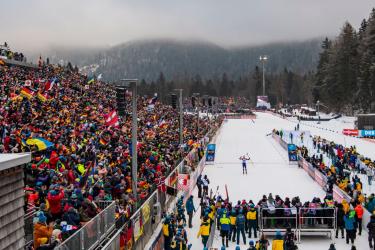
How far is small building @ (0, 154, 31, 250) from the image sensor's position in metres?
7.13

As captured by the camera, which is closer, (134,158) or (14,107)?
(134,158)

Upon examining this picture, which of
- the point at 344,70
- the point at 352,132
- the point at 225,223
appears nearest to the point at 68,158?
the point at 225,223

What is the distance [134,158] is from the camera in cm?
1662

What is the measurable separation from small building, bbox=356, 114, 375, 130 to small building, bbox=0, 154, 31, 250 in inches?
2234

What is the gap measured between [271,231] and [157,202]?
462cm

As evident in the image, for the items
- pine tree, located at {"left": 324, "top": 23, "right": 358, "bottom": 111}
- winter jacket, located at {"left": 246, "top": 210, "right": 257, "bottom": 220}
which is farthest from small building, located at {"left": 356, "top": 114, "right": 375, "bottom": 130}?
winter jacket, located at {"left": 246, "top": 210, "right": 257, "bottom": 220}

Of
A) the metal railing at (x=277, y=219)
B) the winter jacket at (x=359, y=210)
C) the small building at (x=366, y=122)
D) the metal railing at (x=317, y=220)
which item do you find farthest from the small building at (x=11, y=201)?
the small building at (x=366, y=122)

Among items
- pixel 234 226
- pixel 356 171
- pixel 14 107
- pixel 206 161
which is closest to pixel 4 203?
pixel 234 226

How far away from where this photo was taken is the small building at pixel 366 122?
5856cm

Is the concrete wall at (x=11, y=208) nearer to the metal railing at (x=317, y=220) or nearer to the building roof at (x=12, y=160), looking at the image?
the building roof at (x=12, y=160)

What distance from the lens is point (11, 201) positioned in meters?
7.46

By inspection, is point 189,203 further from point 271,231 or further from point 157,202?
point 271,231

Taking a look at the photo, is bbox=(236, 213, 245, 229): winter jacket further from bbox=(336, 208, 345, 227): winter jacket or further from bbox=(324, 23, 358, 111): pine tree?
bbox=(324, 23, 358, 111): pine tree

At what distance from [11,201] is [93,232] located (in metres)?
4.32
